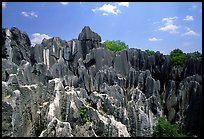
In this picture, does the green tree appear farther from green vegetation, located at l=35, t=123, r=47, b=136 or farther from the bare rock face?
green vegetation, located at l=35, t=123, r=47, b=136

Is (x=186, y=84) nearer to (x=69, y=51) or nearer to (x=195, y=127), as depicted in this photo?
(x=195, y=127)

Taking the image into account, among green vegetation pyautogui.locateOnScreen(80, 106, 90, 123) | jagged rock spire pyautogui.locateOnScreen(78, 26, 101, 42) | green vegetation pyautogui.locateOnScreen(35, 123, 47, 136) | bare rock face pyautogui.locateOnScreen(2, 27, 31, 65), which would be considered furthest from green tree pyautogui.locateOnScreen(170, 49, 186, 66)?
green vegetation pyautogui.locateOnScreen(35, 123, 47, 136)

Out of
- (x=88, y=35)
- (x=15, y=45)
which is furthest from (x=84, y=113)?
(x=88, y=35)

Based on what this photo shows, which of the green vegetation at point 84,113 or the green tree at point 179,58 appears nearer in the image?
the green vegetation at point 84,113

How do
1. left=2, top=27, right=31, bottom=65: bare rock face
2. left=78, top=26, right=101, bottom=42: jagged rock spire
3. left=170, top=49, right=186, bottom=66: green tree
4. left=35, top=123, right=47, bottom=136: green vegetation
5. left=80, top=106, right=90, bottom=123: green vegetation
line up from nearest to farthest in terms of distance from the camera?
left=35, top=123, right=47, bottom=136: green vegetation < left=80, top=106, right=90, bottom=123: green vegetation < left=2, top=27, right=31, bottom=65: bare rock face < left=78, top=26, right=101, bottom=42: jagged rock spire < left=170, top=49, right=186, bottom=66: green tree

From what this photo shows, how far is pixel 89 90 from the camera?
20484mm

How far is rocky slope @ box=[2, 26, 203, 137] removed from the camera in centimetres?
1041

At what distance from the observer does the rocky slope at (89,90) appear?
1041cm

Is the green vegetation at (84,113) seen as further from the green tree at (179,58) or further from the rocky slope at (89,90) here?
the green tree at (179,58)

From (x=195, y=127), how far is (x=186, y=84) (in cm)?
321

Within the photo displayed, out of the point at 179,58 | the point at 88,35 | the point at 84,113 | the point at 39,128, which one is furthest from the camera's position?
the point at 179,58

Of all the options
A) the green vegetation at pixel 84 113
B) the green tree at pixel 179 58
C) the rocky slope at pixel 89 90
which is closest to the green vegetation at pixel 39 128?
the rocky slope at pixel 89 90

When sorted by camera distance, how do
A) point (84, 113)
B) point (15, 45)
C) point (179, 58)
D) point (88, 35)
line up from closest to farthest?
1. point (84, 113)
2. point (15, 45)
3. point (88, 35)
4. point (179, 58)

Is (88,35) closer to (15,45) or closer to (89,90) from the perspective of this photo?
(15,45)
